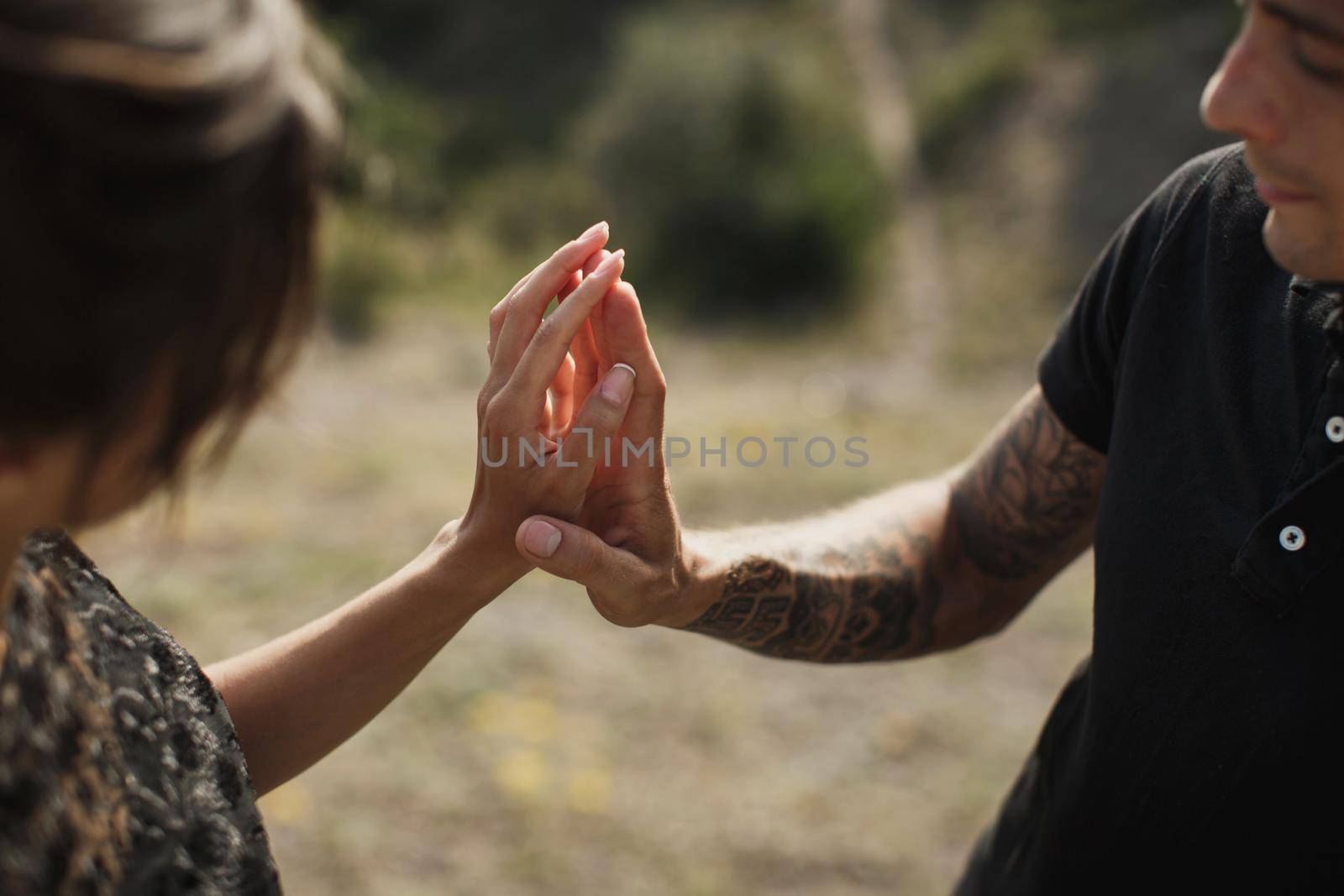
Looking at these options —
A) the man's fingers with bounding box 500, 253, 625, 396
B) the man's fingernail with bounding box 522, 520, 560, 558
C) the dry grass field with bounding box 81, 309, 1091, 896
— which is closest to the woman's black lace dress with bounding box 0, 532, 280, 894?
the man's fingernail with bounding box 522, 520, 560, 558

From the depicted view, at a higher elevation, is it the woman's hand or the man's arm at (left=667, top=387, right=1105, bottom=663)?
the woman's hand

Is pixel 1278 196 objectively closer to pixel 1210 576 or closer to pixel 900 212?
pixel 1210 576

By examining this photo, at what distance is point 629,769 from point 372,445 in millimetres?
3813

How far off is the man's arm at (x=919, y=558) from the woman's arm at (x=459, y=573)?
31 centimetres

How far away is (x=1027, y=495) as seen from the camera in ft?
6.24

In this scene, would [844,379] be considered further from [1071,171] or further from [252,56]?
[252,56]

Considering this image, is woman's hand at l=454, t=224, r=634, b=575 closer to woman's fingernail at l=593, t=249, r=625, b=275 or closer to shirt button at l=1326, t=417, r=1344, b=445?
woman's fingernail at l=593, t=249, r=625, b=275

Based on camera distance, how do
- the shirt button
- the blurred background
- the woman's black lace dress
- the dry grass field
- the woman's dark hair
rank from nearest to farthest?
the woman's dark hair < the woman's black lace dress < the shirt button < the dry grass field < the blurred background

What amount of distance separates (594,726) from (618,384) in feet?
11.0

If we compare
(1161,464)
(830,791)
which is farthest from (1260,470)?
(830,791)

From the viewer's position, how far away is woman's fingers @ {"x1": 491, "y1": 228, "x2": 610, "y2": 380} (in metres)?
1.58

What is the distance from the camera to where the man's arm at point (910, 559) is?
1.83m

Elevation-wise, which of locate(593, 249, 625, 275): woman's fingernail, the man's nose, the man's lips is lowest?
the man's lips

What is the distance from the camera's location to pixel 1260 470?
4.59 feet
